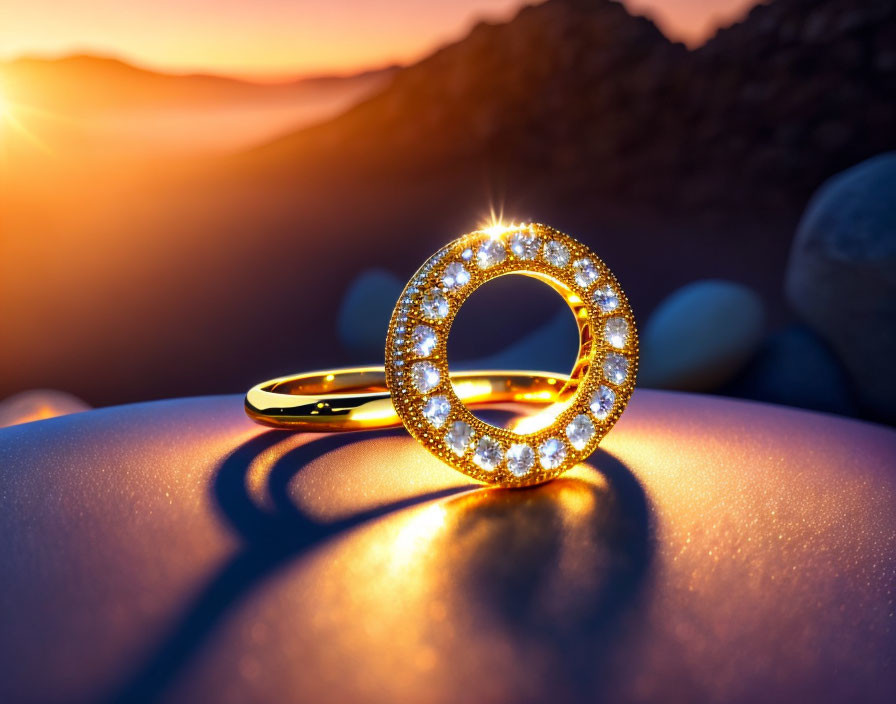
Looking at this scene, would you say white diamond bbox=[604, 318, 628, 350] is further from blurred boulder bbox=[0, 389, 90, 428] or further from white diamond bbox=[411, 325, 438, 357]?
blurred boulder bbox=[0, 389, 90, 428]

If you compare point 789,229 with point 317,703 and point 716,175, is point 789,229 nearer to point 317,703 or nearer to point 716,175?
point 716,175

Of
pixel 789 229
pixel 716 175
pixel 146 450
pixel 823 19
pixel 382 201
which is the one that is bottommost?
pixel 146 450

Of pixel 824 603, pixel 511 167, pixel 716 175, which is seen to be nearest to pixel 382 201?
pixel 511 167

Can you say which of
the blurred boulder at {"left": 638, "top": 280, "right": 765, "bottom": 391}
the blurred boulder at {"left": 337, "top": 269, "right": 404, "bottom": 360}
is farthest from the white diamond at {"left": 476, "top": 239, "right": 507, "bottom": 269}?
the blurred boulder at {"left": 337, "top": 269, "right": 404, "bottom": 360}

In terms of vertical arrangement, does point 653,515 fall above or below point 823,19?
below

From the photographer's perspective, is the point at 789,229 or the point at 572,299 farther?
the point at 789,229

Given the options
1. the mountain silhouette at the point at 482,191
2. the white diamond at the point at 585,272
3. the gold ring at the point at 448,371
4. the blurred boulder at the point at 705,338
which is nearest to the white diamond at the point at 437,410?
the gold ring at the point at 448,371

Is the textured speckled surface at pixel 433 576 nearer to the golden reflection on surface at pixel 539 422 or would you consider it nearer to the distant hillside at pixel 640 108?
the golden reflection on surface at pixel 539 422
